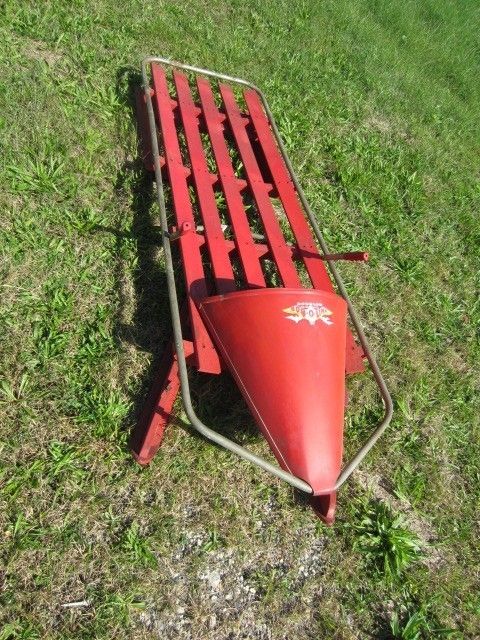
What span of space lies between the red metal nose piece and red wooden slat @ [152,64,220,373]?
57 millimetres

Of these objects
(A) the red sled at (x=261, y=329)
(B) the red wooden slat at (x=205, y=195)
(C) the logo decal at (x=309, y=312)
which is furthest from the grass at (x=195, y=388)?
(C) the logo decal at (x=309, y=312)

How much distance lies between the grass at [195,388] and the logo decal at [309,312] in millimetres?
758

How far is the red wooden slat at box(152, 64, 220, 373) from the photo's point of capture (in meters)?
2.30

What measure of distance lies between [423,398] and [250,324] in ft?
5.05

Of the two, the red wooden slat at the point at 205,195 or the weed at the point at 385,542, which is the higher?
the red wooden slat at the point at 205,195

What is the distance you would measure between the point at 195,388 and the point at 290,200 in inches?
51.9

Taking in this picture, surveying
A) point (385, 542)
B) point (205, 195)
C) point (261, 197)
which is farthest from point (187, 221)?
point (385, 542)

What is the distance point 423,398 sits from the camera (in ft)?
10.6

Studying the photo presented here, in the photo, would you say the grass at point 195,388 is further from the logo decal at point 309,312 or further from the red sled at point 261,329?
the logo decal at point 309,312

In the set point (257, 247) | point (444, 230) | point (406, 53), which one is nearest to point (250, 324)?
point (257, 247)

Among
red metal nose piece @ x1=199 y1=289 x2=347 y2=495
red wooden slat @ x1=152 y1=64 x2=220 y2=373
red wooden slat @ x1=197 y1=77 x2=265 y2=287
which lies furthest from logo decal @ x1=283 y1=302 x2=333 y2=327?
red wooden slat @ x1=197 y1=77 x2=265 y2=287

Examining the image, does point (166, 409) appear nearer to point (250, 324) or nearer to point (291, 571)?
point (250, 324)

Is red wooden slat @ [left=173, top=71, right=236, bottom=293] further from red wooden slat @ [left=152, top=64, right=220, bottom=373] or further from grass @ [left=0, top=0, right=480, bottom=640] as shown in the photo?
grass @ [left=0, top=0, right=480, bottom=640]

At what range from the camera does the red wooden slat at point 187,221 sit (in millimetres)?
2301
